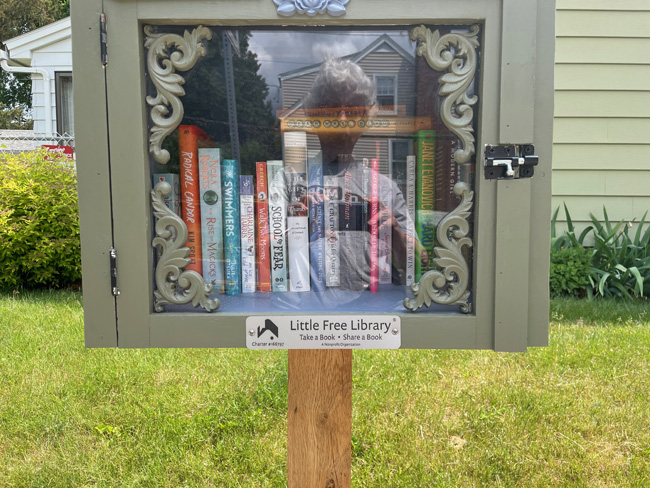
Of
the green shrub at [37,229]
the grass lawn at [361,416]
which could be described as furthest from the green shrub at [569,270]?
the green shrub at [37,229]

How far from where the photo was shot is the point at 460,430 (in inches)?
77.5

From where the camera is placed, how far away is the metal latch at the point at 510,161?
93 cm

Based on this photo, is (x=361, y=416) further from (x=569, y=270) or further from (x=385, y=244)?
(x=569, y=270)

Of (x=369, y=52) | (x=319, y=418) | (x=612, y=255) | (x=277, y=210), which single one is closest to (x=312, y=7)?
(x=369, y=52)

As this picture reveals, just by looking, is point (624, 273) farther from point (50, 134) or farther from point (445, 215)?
point (50, 134)

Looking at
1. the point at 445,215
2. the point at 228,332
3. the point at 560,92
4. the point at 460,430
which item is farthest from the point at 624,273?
the point at 228,332

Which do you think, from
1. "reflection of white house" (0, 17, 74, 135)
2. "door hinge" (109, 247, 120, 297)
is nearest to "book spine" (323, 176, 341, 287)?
"door hinge" (109, 247, 120, 297)

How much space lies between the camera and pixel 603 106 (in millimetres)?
3717

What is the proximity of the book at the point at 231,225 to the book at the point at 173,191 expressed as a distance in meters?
0.09

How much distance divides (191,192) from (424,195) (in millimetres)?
489

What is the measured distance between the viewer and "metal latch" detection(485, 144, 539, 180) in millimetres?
928

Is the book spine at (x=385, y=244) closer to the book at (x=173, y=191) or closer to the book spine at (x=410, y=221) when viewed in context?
the book spine at (x=410, y=221)

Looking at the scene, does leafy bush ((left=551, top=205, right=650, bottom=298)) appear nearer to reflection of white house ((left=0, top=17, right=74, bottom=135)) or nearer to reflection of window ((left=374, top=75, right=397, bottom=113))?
reflection of window ((left=374, top=75, right=397, bottom=113))

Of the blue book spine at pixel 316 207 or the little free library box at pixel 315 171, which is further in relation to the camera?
the blue book spine at pixel 316 207
